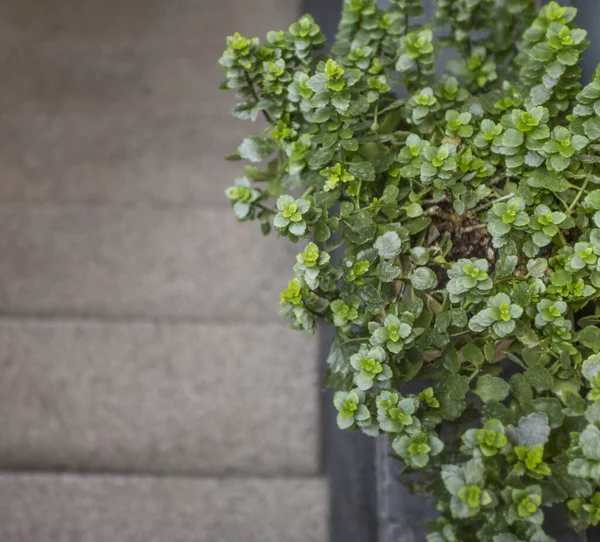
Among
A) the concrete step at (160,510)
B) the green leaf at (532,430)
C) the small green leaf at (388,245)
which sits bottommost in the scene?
the concrete step at (160,510)

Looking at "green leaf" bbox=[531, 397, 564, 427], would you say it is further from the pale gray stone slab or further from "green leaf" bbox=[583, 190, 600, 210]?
A: the pale gray stone slab

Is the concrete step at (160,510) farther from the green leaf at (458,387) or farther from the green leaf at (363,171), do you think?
the green leaf at (363,171)

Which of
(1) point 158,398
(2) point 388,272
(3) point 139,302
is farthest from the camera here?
(3) point 139,302

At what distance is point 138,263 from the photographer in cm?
187

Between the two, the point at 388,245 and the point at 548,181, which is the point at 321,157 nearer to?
the point at 388,245

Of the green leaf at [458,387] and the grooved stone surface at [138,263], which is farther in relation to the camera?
the grooved stone surface at [138,263]

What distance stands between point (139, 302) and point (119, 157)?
521 millimetres

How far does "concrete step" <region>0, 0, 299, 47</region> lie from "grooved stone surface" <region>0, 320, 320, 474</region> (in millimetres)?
1103

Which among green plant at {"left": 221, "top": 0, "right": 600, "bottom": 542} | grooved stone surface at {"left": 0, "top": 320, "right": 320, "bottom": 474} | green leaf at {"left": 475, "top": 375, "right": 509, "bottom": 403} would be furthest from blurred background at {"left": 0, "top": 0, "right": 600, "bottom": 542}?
green leaf at {"left": 475, "top": 375, "right": 509, "bottom": 403}

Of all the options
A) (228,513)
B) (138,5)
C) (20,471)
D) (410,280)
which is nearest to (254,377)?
(228,513)

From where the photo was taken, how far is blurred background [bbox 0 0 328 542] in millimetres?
1587

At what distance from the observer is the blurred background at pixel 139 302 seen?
62.5 inches

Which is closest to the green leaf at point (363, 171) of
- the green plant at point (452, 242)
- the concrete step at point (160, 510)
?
the green plant at point (452, 242)

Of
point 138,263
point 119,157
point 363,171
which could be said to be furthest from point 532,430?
point 119,157
